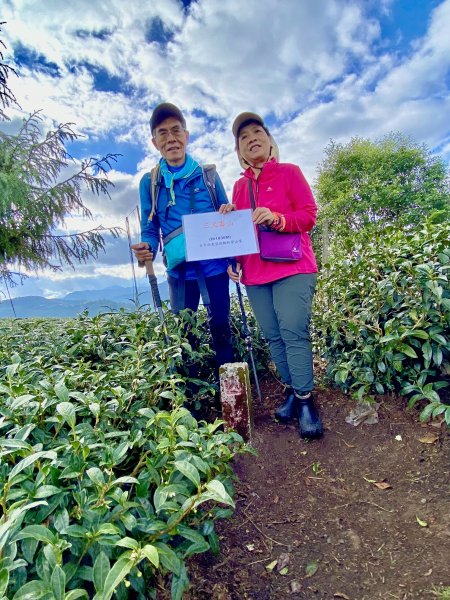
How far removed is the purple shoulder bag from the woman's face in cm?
48

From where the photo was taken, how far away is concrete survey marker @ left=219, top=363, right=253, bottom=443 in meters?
2.13

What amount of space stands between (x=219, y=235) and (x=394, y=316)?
4.01 ft

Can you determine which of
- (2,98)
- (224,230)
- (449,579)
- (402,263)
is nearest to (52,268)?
(2,98)

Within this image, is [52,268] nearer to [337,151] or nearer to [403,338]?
[403,338]

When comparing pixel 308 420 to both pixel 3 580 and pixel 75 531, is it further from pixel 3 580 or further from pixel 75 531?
pixel 3 580

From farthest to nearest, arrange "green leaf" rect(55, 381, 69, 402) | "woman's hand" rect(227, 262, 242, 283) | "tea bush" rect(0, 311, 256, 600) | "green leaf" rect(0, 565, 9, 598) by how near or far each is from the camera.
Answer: "woman's hand" rect(227, 262, 242, 283), "green leaf" rect(55, 381, 69, 402), "tea bush" rect(0, 311, 256, 600), "green leaf" rect(0, 565, 9, 598)

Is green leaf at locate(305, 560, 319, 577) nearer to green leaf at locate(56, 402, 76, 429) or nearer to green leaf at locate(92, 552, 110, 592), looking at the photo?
green leaf at locate(92, 552, 110, 592)

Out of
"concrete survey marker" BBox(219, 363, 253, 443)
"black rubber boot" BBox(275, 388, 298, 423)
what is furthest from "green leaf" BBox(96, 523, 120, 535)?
"black rubber boot" BBox(275, 388, 298, 423)

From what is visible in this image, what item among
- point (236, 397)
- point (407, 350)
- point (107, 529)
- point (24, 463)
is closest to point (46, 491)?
point (24, 463)

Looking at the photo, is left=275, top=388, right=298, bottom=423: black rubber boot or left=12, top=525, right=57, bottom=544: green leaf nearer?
left=12, top=525, right=57, bottom=544: green leaf

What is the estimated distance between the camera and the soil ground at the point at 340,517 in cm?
136

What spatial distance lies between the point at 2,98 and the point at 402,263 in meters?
8.36

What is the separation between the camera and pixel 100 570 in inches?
31.4

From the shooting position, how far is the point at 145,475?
3.58 ft
